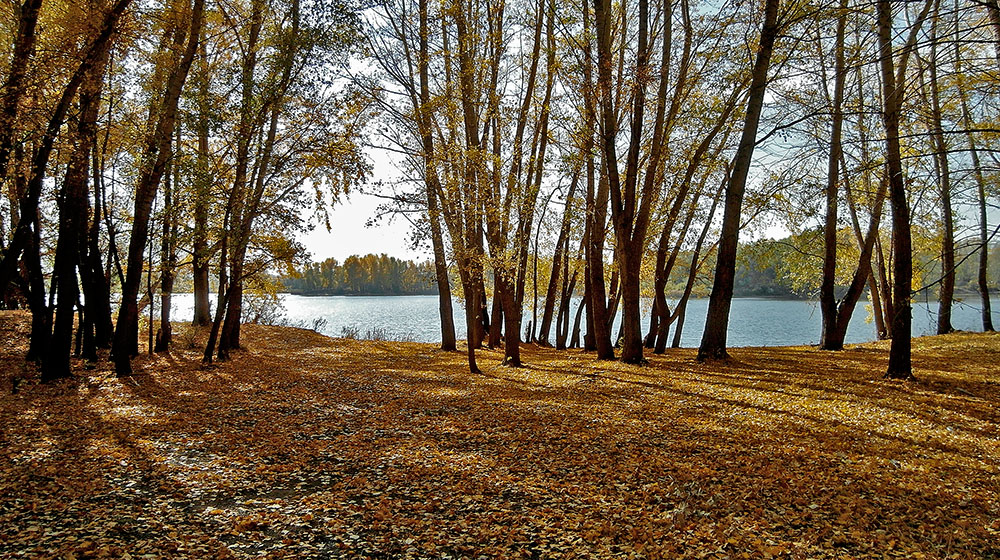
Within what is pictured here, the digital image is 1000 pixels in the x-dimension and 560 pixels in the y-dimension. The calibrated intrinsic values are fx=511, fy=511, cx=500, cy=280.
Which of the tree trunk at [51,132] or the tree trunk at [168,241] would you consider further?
the tree trunk at [168,241]

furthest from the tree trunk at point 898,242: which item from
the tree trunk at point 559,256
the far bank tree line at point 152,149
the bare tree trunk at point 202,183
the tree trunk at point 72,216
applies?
the tree trunk at point 72,216

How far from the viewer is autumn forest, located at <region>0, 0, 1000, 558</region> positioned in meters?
3.83

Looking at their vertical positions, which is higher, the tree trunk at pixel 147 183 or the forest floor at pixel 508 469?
the tree trunk at pixel 147 183

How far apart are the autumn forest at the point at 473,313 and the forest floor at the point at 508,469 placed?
0.04 meters

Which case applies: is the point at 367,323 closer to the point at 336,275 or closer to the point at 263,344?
the point at 263,344

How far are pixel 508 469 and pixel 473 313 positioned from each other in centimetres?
671

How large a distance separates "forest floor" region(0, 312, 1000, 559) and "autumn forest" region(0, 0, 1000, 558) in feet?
0.12

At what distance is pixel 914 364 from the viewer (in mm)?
10102

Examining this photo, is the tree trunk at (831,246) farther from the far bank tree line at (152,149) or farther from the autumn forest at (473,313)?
the far bank tree line at (152,149)

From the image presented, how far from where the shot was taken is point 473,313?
11383 mm

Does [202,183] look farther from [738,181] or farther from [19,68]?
[738,181]

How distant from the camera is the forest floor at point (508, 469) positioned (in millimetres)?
3449

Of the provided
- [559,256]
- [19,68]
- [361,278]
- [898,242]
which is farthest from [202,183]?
[361,278]

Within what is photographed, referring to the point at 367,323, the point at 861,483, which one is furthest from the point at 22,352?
the point at 367,323
